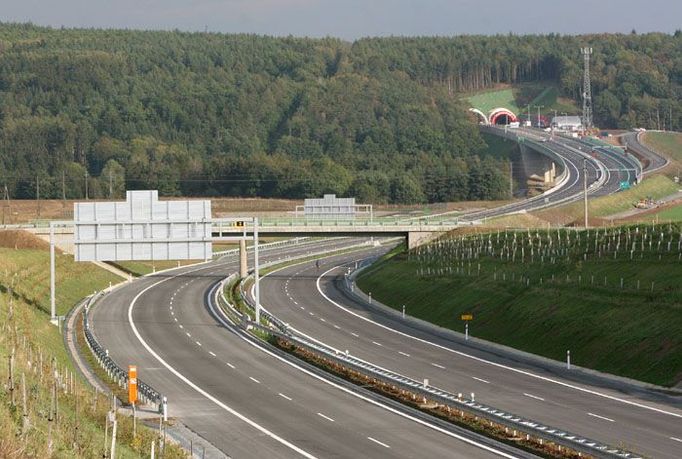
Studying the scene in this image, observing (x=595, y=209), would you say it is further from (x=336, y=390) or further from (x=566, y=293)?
(x=336, y=390)

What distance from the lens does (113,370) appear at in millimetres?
69250

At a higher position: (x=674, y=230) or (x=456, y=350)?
(x=674, y=230)

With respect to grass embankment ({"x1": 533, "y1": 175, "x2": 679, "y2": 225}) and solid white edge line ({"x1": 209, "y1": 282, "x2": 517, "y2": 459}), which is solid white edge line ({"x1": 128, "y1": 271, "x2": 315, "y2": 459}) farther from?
grass embankment ({"x1": 533, "y1": 175, "x2": 679, "y2": 225})

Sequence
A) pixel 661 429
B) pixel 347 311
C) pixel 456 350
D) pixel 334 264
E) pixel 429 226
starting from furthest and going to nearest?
pixel 334 264, pixel 429 226, pixel 347 311, pixel 456 350, pixel 661 429

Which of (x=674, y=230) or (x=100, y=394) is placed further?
(x=674, y=230)

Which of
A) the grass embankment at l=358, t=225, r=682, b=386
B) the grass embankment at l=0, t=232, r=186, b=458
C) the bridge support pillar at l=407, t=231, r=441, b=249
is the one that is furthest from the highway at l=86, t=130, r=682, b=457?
the bridge support pillar at l=407, t=231, r=441, b=249

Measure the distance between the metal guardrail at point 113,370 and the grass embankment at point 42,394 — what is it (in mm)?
1622

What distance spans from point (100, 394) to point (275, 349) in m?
20.5

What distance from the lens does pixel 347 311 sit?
10731 centimetres

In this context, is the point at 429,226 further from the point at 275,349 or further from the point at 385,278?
the point at 275,349

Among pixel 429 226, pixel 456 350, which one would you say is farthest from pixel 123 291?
pixel 456 350

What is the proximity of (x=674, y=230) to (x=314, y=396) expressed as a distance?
137 feet

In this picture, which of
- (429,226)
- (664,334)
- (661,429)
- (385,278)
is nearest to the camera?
(661,429)

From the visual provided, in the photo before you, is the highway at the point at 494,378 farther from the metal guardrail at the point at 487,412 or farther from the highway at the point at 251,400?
the highway at the point at 251,400
